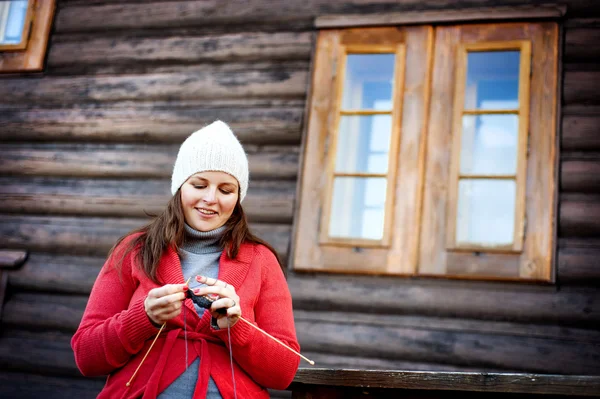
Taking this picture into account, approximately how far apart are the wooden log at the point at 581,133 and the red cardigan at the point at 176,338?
8.75 ft

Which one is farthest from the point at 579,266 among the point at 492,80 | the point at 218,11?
the point at 218,11

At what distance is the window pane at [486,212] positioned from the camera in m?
4.35

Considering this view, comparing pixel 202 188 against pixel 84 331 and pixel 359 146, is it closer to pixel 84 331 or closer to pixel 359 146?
pixel 84 331

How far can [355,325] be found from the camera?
4.47 metres

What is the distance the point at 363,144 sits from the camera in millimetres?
4773

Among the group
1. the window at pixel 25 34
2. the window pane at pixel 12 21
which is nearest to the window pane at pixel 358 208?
the window at pixel 25 34

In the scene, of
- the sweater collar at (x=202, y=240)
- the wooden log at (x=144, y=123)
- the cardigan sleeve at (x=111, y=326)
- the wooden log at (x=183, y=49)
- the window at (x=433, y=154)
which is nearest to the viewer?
the cardigan sleeve at (x=111, y=326)

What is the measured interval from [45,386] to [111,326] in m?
3.27

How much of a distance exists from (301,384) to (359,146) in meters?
2.52

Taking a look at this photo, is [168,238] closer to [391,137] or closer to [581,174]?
[391,137]

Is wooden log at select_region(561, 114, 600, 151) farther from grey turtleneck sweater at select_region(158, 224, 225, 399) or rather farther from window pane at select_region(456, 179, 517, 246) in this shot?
grey turtleneck sweater at select_region(158, 224, 225, 399)

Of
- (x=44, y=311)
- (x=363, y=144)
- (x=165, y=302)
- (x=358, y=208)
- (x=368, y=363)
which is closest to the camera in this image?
(x=165, y=302)

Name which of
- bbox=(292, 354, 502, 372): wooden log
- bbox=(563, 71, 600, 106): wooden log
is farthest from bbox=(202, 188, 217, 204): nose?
bbox=(563, 71, 600, 106): wooden log

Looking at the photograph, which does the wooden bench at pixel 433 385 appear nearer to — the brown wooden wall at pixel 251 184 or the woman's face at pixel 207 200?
the woman's face at pixel 207 200
